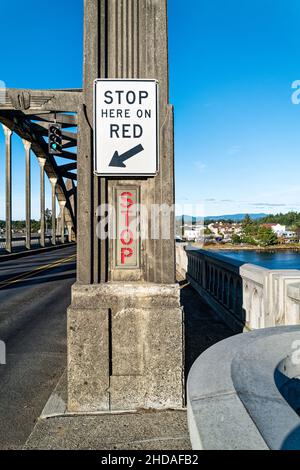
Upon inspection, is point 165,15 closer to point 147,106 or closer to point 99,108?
point 147,106

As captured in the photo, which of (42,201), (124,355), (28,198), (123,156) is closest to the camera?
(124,355)

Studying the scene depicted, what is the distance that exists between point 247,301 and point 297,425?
3579 mm

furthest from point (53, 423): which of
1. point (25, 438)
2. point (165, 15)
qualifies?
point (165, 15)

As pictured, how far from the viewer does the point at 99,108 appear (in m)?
3.41

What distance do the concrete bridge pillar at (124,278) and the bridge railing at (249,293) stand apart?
1386mm

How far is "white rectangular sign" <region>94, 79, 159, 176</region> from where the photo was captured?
340 cm

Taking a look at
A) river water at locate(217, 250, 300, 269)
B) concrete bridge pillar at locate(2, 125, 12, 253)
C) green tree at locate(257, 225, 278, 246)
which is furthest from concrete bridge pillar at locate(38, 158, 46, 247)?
green tree at locate(257, 225, 278, 246)

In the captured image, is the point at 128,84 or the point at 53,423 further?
the point at 128,84

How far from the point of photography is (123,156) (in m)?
3.45

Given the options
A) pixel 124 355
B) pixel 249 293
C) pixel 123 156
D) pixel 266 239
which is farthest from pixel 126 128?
pixel 266 239

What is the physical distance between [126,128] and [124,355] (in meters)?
2.59

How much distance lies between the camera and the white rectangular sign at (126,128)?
3404 millimetres

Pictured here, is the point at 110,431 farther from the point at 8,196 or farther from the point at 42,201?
the point at 42,201
